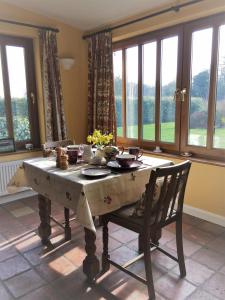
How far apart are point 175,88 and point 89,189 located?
1924 millimetres

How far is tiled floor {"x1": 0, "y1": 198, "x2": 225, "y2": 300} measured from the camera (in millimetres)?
1823

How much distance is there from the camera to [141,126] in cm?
352

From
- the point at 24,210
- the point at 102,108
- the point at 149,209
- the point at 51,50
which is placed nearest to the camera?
the point at 149,209

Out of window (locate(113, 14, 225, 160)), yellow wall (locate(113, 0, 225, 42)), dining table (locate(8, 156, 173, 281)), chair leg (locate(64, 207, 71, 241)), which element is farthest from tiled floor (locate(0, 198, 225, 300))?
yellow wall (locate(113, 0, 225, 42))

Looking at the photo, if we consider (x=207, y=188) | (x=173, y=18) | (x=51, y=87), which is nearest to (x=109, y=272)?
(x=207, y=188)

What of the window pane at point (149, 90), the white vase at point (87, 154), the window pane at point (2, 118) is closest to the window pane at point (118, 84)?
the window pane at point (149, 90)

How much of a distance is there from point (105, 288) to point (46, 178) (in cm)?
91

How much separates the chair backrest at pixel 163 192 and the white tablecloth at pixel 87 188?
202mm

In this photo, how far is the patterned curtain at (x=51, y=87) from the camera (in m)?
3.43

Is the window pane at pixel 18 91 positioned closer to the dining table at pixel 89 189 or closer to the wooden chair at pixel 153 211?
the dining table at pixel 89 189

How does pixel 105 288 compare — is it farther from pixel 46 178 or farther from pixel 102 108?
pixel 102 108

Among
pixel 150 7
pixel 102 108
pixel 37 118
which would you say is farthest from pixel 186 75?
pixel 37 118

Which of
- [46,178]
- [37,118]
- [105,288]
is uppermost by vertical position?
[37,118]

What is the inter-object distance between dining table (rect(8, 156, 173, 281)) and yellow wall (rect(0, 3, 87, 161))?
5.50ft
